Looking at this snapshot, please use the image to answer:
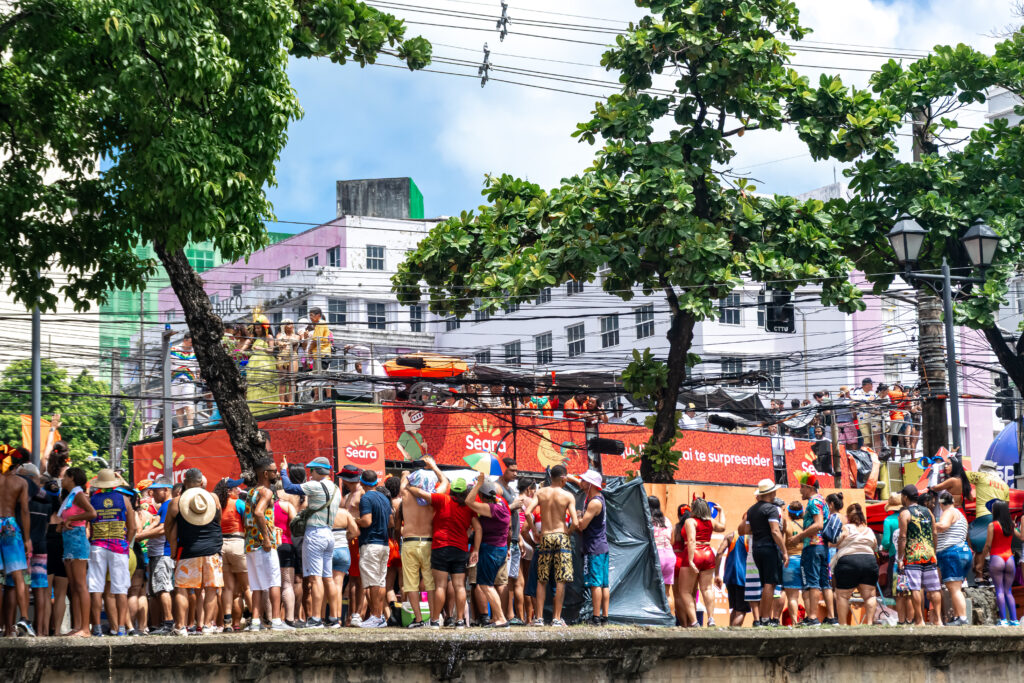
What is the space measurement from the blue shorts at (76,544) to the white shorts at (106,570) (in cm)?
9

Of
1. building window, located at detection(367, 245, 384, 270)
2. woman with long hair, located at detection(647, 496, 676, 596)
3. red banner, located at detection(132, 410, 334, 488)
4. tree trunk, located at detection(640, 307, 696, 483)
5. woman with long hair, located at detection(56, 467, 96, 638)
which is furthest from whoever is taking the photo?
building window, located at detection(367, 245, 384, 270)

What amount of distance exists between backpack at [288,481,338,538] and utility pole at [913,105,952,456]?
1198 cm

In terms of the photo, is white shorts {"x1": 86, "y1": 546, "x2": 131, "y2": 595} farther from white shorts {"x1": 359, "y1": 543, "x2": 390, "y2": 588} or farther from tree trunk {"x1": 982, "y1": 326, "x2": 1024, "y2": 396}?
tree trunk {"x1": 982, "y1": 326, "x2": 1024, "y2": 396}

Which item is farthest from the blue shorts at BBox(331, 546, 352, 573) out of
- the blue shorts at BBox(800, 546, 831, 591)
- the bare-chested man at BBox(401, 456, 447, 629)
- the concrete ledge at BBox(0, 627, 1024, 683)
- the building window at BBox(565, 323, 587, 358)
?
the building window at BBox(565, 323, 587, 358)

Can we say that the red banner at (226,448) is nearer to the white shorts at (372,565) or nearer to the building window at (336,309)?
the white shorts at (372,565)

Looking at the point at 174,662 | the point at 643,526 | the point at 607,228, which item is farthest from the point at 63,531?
the point at 607,228

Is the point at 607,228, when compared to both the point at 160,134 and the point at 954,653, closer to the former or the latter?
Answer: the point at 954,653

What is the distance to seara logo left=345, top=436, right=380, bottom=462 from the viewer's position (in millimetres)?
25297

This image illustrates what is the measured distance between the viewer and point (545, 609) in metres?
13.9

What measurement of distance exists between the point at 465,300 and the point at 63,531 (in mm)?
8014

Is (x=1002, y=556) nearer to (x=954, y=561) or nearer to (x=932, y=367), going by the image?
(x=954, y=561)

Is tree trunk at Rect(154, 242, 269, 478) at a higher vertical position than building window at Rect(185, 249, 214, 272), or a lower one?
lower

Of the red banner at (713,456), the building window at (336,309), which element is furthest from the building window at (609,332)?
the red banner at (713,456)

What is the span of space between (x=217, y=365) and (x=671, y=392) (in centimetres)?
683
